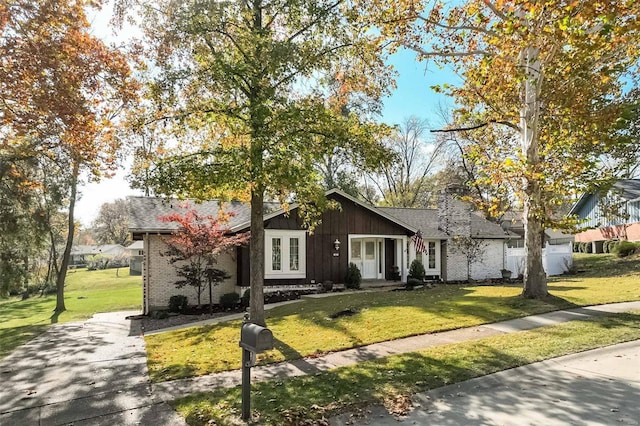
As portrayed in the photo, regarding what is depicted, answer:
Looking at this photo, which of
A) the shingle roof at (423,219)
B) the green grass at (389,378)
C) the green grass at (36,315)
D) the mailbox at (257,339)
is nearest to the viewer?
the mailbox at (257,339)

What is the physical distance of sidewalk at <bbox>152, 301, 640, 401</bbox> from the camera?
6325 mm

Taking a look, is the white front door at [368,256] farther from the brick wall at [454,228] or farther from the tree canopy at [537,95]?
the tree canopy at [537,95]

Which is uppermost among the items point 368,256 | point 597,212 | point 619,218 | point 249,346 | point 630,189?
point 630,189

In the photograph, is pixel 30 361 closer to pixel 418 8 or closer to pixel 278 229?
pixel 278 229

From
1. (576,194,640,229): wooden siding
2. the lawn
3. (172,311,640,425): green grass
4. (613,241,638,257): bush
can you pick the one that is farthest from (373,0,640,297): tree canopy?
(576,194,640,229): wooden siding

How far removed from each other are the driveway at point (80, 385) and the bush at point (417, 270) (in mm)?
13589

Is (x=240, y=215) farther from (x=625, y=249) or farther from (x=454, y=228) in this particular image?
(x=625, y=249)

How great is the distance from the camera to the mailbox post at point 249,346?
15.3ft

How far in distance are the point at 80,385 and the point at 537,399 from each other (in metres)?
6.61

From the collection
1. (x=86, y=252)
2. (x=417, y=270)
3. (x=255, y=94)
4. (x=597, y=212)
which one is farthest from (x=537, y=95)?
(x=86, y=252)

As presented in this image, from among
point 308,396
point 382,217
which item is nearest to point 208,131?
point 308,396

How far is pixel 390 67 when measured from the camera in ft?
36.1

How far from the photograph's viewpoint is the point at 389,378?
6090 mm

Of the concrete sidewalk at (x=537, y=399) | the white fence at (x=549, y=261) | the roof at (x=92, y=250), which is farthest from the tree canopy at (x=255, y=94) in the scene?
the roof at (x=92, y=250)
